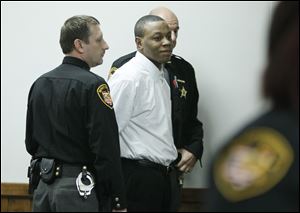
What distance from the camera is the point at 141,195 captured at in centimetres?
230

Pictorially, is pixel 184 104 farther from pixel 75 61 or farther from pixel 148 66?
pixel 75 61

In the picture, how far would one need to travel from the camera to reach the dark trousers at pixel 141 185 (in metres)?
2.30

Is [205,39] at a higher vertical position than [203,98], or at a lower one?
higher

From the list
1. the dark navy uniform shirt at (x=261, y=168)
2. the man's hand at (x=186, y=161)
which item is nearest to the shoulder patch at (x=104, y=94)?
the man's hand at (x=186, y=161)

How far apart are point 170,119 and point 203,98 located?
422mm

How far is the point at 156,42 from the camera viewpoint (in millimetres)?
2395

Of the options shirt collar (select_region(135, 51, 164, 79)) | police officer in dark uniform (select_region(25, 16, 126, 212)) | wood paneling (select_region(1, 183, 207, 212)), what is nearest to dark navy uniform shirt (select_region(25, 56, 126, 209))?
police officer in dark uniform (select_region(25, 16, 126, 212))

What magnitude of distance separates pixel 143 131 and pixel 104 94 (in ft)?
1.11

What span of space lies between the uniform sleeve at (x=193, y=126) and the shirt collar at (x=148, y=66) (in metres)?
0.27

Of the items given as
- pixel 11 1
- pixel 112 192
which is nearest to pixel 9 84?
pixel 11 1

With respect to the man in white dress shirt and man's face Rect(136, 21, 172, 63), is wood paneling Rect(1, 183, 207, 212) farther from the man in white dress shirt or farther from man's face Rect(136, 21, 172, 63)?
man's face Rect(136, 21, 172, 63)

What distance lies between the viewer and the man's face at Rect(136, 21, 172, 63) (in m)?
2.39

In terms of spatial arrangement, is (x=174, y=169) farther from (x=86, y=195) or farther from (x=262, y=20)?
(x=262, y=20)

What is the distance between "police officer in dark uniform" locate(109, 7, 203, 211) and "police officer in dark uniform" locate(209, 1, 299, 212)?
1760 millimetres
